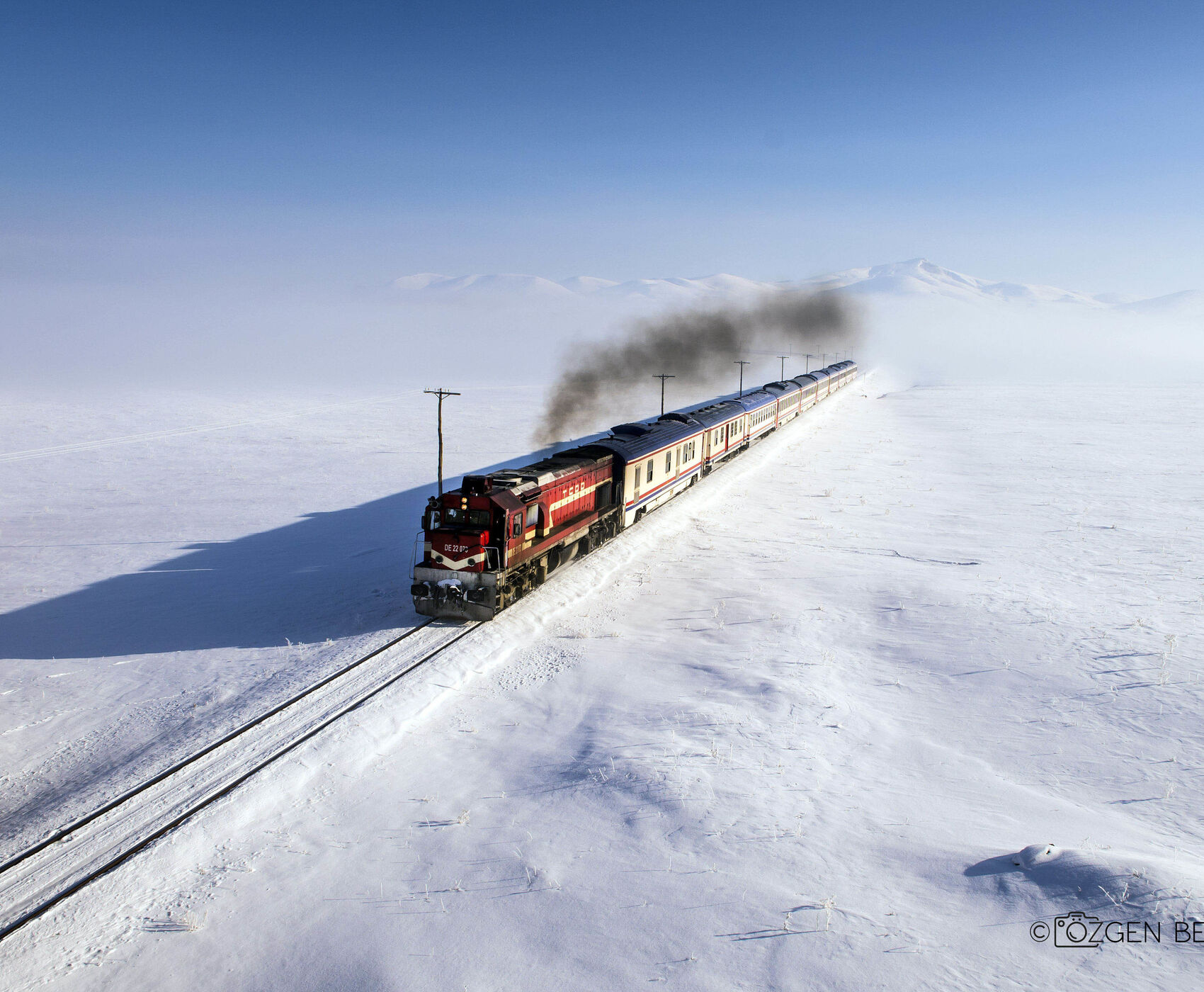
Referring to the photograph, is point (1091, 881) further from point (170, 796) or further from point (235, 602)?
point (235, 602)

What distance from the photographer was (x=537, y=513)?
21.9 m

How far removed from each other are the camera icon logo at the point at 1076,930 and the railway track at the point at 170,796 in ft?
40.9

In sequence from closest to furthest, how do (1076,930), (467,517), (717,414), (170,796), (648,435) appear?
1. (1076,930)
2. (170,796)
3. (467,517)
4. (648,435)
5. (717,414)

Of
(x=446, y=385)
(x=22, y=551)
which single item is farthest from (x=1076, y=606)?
(x=446, y=385)

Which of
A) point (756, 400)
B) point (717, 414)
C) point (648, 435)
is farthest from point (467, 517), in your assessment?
point (756, 400)

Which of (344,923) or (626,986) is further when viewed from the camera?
(344,923)

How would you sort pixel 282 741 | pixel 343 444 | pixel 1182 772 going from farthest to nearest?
1. pixel 343 444
2. pixel 282 741
3. pixel 1182 772

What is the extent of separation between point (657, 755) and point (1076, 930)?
22.3 feet

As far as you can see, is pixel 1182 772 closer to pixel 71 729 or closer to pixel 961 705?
pixel 961 705

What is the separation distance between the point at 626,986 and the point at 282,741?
8627 mm

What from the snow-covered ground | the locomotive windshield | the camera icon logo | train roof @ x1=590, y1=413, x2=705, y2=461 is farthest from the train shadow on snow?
the camera icon logo

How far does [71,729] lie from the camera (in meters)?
15.6

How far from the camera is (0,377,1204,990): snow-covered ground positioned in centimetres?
915

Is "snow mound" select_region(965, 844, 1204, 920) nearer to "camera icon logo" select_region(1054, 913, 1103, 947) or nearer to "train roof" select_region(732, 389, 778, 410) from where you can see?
"camera icon logo" select_region(1054, 913, 1103, 947)
